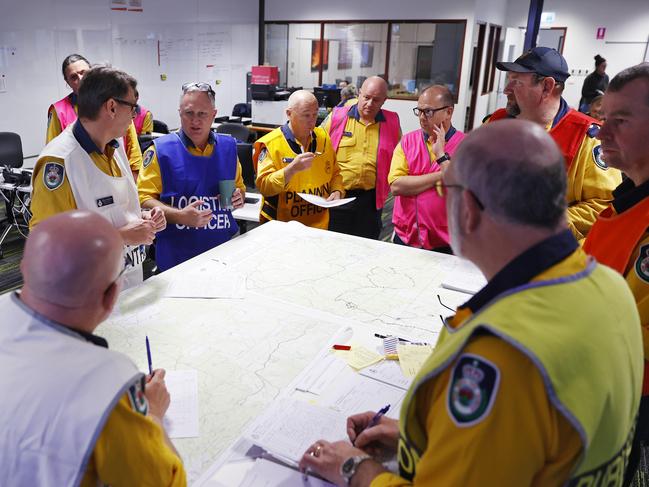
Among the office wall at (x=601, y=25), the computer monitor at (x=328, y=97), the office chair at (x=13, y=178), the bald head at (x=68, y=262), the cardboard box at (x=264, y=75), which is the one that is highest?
the office wall at (x=601, y=25)

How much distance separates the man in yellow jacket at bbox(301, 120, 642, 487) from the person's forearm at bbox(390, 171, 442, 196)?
5.94ft

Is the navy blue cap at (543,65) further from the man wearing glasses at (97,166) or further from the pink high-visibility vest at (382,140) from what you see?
the man wearing glasses at (97,166)

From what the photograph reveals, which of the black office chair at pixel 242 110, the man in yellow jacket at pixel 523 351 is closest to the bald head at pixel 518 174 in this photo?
the man in yellow jacket at pixel 523 351

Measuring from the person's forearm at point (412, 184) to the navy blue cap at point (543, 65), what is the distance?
65 centimetres

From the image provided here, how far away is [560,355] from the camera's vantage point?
785 mm

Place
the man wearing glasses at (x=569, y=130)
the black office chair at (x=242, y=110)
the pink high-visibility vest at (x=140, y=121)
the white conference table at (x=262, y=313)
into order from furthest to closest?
1. the black office chair at (x=242, y=110)
2. the pink high-visibility vest at (x=140, y=121)
3. the man wearing glasses at (x=569, y=130)
4. the white conference table at (x=262, y=313)

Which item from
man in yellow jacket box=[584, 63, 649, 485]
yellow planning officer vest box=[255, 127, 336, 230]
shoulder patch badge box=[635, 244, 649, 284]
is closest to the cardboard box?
yellow planning officer vest box=[255, 127, 336, 230]

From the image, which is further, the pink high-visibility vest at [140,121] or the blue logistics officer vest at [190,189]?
the pink high-visibility vest at [140,121]

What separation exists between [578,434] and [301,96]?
8.72 feet

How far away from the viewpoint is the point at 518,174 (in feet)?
2.77

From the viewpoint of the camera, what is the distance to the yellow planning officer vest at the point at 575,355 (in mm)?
784

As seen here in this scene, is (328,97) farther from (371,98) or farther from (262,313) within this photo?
(262,313)

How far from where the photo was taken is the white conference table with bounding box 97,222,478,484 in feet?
5.02

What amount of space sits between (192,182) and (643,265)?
82.2 inches
